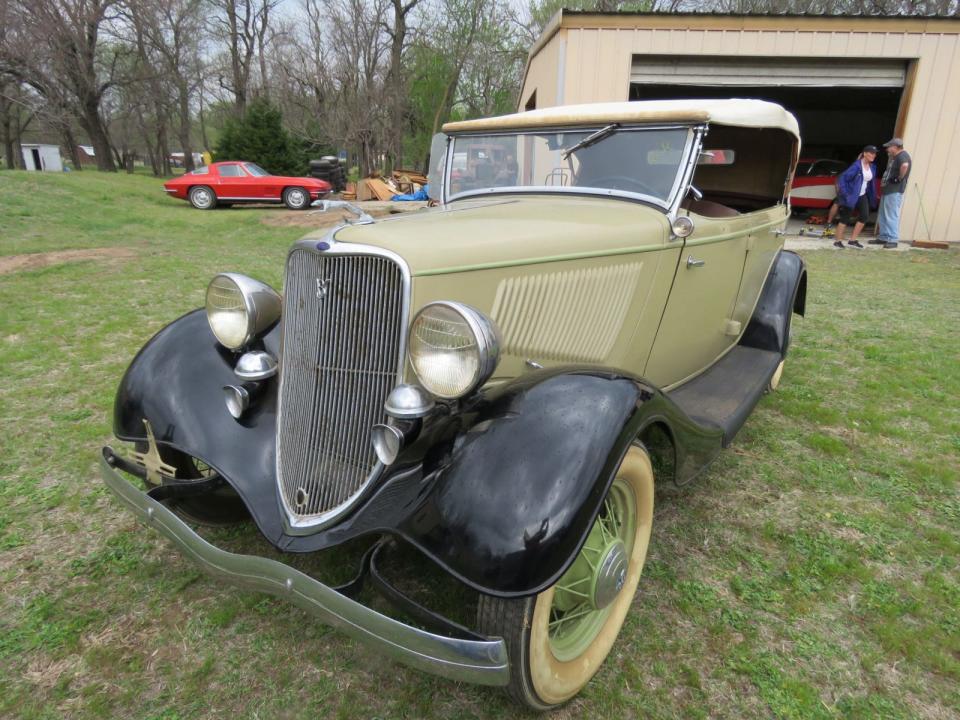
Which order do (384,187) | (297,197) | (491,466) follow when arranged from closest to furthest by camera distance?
(491,466) < (297,197) < (384,187)

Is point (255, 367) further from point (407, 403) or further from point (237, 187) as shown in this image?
point (237, 187)

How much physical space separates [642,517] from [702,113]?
183 cm

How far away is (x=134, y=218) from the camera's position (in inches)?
523

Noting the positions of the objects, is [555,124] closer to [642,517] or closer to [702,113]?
[702,113]

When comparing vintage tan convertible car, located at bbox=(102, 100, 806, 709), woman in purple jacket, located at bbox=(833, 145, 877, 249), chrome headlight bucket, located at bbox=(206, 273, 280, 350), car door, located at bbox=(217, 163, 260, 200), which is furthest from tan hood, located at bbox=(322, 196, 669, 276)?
car door, located at bbox=(217, 163, 260, 200)

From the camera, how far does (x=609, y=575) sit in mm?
1898

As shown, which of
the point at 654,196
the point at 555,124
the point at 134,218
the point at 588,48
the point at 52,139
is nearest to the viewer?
the point at 654,196

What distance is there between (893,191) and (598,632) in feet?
38.5

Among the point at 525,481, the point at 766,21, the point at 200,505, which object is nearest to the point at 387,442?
the point at 525,481

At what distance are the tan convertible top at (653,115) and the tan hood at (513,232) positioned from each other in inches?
15.4

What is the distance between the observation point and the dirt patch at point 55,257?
Answer: 7.79 meters

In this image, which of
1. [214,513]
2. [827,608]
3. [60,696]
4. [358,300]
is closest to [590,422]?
[358,300]

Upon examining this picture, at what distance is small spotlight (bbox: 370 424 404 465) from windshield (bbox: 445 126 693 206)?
177cm

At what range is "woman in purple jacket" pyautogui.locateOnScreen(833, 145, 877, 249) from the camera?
414 inches
